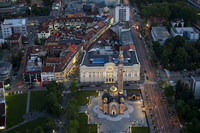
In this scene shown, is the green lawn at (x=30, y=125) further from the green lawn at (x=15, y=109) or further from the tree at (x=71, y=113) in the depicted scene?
the tree at (x=71, y=113)

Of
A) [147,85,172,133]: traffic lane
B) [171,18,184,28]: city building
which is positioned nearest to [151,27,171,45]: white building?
[171,18,184,28]: city building

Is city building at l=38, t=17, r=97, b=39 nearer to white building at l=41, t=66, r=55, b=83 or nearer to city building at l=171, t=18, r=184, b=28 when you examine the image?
city building at l=171, t=18, r=184, b=28

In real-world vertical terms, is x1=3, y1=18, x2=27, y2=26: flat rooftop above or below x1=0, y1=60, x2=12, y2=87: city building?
above

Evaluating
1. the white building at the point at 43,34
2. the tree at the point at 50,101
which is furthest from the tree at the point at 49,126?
the white building at the point at 43,34

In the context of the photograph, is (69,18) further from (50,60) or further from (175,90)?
(175,90)

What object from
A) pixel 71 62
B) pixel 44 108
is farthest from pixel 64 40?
pixel 44 108
